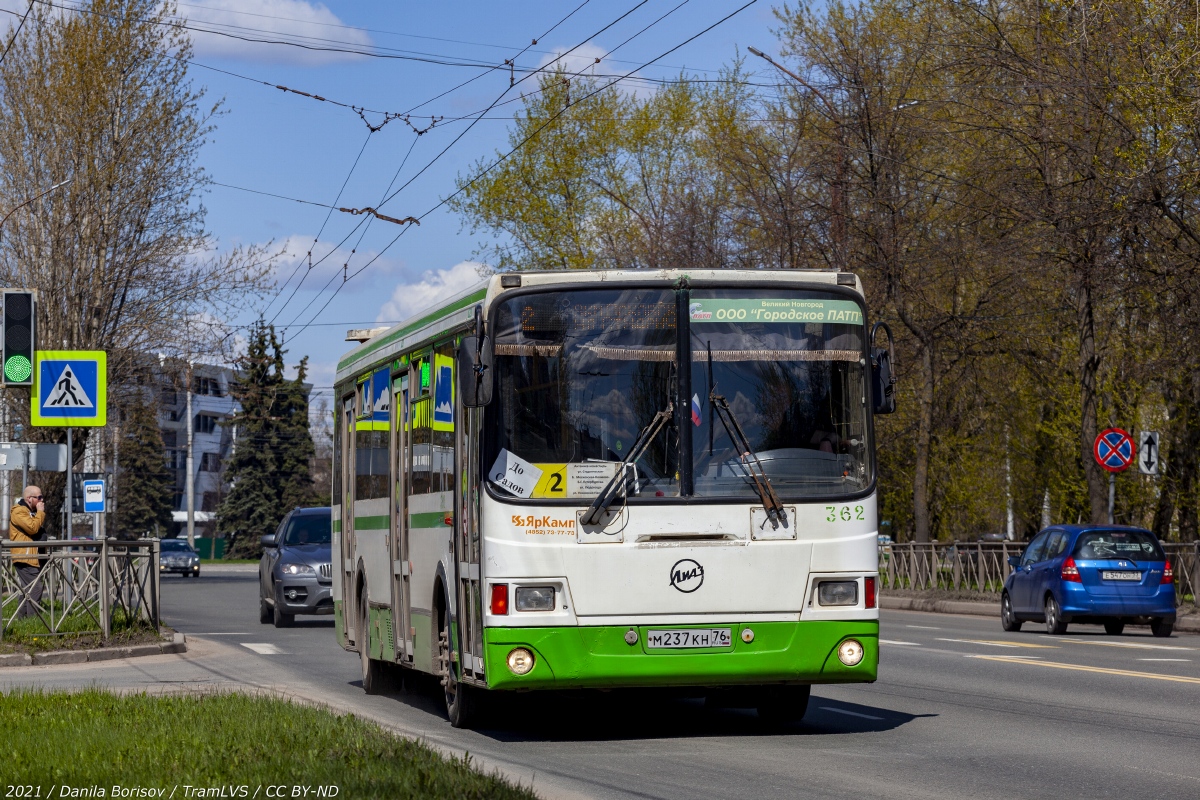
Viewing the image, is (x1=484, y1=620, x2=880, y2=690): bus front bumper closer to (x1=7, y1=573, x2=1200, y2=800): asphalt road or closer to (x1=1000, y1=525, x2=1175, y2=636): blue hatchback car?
(x1=7, y1=573, x2=1200, y2=800): asphalt road

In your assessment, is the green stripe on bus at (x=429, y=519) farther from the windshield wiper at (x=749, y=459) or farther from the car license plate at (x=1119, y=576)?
the car license plate at (x=1119, y=576)

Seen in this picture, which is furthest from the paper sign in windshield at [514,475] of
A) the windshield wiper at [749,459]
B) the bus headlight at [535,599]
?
the windshield wiper at [749,459]

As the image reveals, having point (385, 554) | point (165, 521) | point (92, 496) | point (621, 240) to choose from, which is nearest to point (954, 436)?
point (621, 240)

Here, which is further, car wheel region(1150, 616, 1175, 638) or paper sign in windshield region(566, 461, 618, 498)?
car wheel region(1150, 616, 1175, 638)

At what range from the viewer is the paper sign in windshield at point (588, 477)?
35.4ft

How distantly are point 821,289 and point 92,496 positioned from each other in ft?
133

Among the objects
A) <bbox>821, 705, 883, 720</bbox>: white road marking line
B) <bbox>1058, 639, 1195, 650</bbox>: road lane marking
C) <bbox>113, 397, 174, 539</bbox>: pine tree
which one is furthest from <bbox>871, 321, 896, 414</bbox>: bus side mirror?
<bbox>113, 397, 174, 539</bbox>: pine tree

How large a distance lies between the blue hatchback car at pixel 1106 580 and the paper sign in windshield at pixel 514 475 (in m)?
15.5

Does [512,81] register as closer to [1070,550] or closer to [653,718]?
[1070,550]

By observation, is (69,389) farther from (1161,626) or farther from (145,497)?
(145,497)

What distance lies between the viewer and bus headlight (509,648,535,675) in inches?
417

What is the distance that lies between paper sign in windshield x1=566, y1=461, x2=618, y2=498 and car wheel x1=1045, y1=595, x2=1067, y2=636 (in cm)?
1542

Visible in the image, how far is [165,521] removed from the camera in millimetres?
103875

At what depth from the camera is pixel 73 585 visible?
19375 mm
